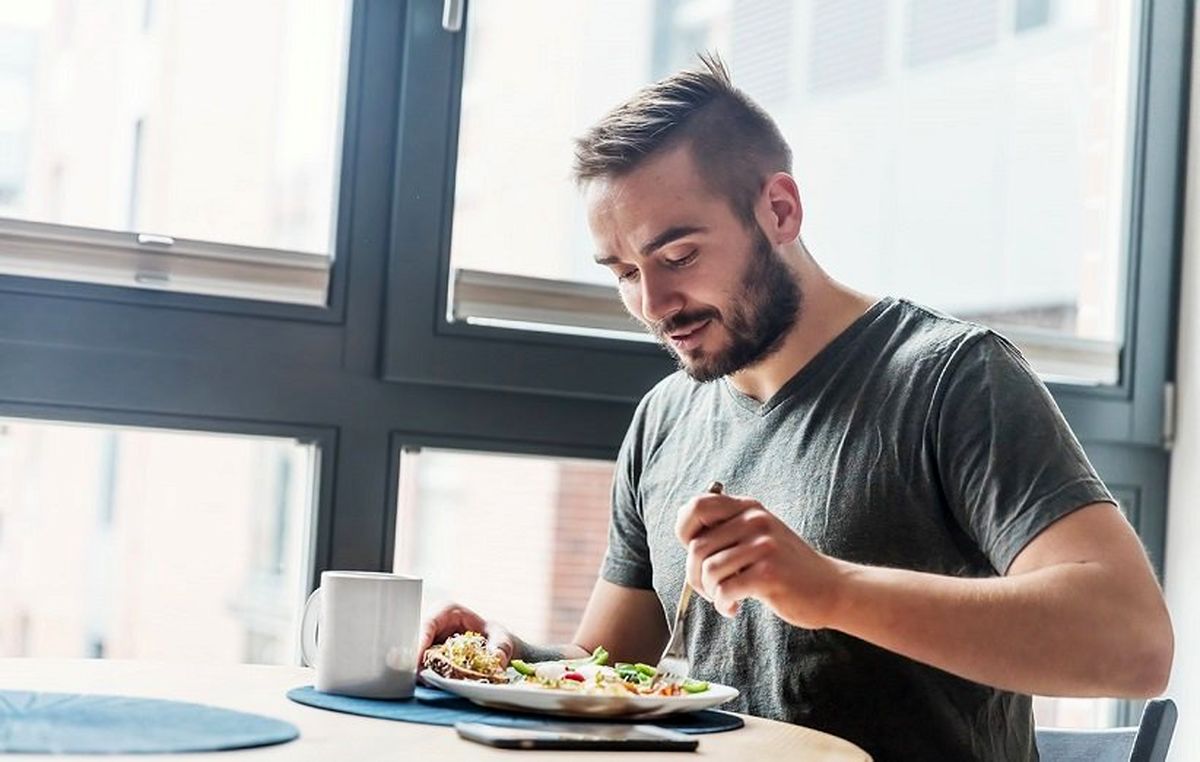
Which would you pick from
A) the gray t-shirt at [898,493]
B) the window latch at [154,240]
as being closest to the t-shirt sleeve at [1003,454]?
the gray t-shirt at [898,493]

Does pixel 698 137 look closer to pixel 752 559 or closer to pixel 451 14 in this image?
pixel 451 14

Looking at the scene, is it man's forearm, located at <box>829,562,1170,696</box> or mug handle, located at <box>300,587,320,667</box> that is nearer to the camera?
man's forearm, located at <box>829,562,1170,696</box>

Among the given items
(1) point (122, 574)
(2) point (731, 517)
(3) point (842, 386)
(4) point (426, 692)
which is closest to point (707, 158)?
(3) point (842, 386)

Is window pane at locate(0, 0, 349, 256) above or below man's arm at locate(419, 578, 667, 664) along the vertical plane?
above

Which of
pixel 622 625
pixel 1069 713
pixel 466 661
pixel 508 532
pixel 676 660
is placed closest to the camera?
pixel 466 661

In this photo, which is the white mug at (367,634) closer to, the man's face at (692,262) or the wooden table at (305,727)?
the wooden table at (305,727)


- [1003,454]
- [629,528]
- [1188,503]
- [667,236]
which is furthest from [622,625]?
[1188,503]

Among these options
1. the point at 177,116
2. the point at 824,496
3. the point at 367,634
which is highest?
the point at 177,116

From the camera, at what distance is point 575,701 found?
134 centimetres

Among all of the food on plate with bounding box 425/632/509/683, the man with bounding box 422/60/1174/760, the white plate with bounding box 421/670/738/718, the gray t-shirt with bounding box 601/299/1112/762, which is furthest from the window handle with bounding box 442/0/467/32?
the white plate with bounding box 421/670/738/718

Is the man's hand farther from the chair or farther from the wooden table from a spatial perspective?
the chair

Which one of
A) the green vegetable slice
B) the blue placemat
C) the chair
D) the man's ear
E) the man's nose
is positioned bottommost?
the chair

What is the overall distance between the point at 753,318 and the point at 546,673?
A: 0.51 meters

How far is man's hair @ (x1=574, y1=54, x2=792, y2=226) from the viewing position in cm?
183
